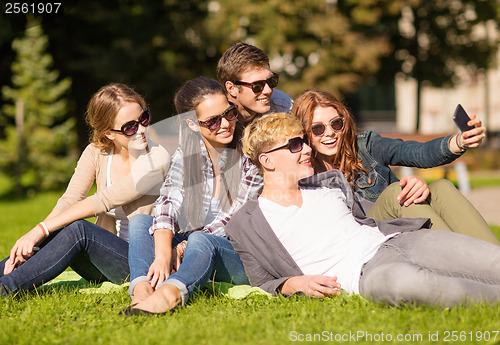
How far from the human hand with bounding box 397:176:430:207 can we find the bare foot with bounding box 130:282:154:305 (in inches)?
69.7

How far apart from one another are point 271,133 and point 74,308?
170cm

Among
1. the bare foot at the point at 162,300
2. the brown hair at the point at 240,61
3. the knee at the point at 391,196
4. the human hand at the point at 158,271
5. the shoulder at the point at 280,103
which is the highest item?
the brown hair at the point at 240,61

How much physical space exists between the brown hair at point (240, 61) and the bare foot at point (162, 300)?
217 cm

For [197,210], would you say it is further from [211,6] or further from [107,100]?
[211,6]

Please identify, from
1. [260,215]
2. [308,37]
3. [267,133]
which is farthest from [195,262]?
[308,37]

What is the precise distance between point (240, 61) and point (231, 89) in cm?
25

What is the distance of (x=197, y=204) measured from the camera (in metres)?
3.98

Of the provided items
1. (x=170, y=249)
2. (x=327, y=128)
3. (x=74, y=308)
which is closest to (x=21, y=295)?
(x=74, y=308)

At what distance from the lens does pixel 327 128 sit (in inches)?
163

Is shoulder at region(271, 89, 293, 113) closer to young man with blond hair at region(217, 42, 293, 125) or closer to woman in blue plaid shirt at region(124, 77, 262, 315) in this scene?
young man with blond hair at region(217, 42, 293, 125)

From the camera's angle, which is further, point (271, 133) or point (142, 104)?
point (142, 104)

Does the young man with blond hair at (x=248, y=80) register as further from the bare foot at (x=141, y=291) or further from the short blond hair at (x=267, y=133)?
the bare foot at (x=141, y=291)

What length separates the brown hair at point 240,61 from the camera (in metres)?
4.79

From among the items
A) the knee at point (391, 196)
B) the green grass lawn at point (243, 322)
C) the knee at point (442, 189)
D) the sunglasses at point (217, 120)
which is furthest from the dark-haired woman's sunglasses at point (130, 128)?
the knee at point (442, 189)
